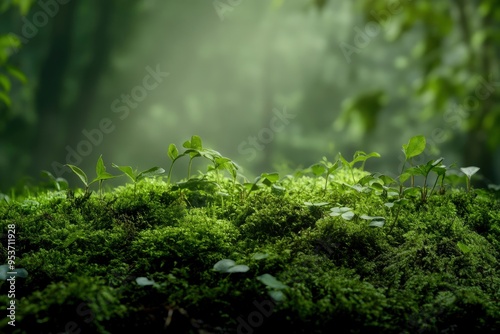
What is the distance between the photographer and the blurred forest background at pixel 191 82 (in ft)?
38.3

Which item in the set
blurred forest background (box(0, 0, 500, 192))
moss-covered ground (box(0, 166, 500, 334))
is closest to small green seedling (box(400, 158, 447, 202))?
moss-covered ground (box(0, 166, 500, 334))

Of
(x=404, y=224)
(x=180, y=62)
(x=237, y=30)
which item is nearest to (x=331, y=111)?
(x=237, y=30)

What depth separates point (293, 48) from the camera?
14000 millimetres

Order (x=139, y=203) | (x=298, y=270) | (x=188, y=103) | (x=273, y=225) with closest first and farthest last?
(x=298, y=270), (x=273, y=225), (x=139, y=203), (x=188, y=103)

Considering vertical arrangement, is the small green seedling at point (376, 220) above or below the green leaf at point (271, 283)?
above

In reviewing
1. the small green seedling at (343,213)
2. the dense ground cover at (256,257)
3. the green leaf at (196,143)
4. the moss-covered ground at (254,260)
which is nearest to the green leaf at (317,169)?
the dense ground cover at (256,257)

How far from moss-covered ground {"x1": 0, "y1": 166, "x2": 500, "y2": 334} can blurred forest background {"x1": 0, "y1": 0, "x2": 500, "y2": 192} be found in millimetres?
8480

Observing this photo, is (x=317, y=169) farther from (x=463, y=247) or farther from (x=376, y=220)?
(x=463, y=247)

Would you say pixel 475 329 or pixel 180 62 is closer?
pixel 475 329

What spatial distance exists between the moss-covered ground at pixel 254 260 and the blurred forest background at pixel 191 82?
27.8 ft

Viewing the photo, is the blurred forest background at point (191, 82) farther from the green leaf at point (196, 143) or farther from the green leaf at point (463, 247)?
the green leaf at point (463, 247)

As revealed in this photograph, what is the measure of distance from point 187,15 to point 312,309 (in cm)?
1336

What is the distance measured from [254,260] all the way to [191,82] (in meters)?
12.4

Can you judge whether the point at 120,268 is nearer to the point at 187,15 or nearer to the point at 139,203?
the point at 139,203
